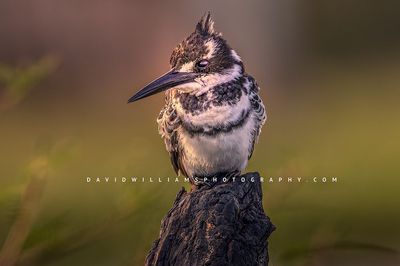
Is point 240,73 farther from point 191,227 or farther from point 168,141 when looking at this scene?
point 191,227

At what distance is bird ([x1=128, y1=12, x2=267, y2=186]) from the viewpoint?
180 centimetres

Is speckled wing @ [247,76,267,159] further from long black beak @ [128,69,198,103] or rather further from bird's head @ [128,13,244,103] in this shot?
long black beak @ [128,69,198,103]

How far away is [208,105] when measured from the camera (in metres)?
1.83

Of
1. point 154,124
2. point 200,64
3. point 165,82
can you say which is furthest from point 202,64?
point 154,124

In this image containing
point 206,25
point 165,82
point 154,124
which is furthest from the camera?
point 154,124

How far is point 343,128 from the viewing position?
4.62 metres

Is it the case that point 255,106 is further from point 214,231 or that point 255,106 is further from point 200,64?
point 214,231

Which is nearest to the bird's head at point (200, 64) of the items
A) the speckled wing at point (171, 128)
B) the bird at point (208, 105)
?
the bird at point (208, 105)

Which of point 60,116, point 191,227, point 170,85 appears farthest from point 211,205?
point 60,116

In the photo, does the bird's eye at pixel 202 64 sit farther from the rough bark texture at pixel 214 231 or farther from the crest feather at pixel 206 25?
the rough bark texture at pixel 214 231

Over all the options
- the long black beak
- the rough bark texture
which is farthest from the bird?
the rough bark texture

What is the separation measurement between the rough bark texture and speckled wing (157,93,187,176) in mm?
434

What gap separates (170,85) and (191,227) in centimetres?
41

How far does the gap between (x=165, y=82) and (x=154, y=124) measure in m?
2.21
